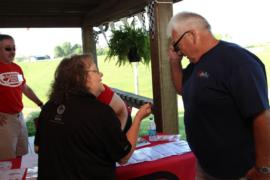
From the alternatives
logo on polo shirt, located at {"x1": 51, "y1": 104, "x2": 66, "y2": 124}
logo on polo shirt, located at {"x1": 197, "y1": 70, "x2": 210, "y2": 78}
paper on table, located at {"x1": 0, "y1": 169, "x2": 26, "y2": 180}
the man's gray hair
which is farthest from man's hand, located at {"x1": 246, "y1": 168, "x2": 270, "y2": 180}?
paper on table, located at {"x1": 0, "y1": 169, "x2": 26, "y2": 180}

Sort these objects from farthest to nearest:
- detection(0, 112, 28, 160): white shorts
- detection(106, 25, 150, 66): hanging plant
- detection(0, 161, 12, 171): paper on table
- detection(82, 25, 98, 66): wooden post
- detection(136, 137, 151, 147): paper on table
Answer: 1. detection(82, 25, 98, 66): wooden post
2. detection(106, 25, 150, 66): hanging plant
3. detection(0, 112, 28, 160): white shorts
4. detection(136, 137, 151, 147): paper on table
5. detection(0, 161, 12, 171): paper on table

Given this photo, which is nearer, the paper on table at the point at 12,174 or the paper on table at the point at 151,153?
the paper on table at the point at 12,174

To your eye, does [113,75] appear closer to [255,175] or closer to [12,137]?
[12,137]

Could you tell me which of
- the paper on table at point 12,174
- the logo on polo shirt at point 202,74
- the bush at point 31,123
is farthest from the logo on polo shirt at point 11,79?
the bush at point 31,123

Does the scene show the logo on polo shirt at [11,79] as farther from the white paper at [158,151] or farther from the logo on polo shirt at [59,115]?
the logo on polo shirt at [59,115]

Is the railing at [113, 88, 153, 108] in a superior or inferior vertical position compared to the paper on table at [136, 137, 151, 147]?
superior

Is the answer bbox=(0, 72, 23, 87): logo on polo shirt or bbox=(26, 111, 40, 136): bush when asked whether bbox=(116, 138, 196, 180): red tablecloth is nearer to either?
bbox=(0, 72, 23, 87): logo on polo shirt

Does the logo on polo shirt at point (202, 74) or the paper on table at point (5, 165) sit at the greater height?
the logo on polo shirt at point (202, 74)

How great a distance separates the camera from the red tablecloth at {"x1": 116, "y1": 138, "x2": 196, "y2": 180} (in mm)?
1915

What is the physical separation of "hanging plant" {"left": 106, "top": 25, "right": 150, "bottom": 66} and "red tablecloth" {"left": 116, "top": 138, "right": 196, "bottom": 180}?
1.56m

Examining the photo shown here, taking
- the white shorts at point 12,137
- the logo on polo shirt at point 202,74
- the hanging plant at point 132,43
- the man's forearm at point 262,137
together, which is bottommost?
the white shorts at point 12,137

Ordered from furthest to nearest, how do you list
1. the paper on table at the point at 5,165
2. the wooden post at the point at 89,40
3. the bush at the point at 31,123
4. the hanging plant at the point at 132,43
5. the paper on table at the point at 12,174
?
1. the bush at the point at 31,123
2. the wooden post at the point at 89,40
3. the hanging plant at the point at 132,43
4. the paper on table at the point at 5,165
5. the paper on table at the point at 12,174

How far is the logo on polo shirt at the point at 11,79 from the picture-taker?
2837 millimetres

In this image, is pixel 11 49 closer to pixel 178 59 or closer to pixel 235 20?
pixel 178 59
